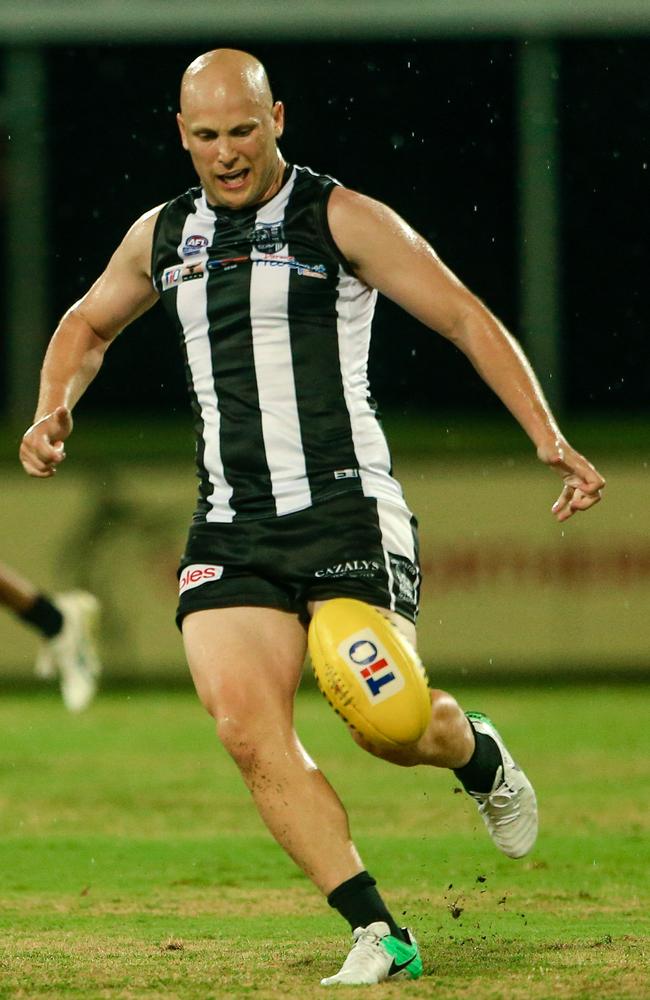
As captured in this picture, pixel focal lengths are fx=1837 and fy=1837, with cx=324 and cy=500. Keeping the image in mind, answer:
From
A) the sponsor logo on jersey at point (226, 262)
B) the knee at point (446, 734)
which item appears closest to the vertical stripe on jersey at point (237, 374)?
the sponsor logo on jersey at point (226, 262)

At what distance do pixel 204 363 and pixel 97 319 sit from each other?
0.41 metres

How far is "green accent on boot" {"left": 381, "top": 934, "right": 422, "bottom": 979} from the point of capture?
4137mm

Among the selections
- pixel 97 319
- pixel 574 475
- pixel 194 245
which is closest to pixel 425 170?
pixel 97 319

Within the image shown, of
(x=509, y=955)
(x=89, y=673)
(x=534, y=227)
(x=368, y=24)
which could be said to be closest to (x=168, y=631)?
(x=89, y=673)

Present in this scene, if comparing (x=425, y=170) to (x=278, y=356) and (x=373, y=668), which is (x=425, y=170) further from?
(x=373, y=668)

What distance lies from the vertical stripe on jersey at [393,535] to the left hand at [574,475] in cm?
44

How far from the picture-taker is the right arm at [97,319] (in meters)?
4.66

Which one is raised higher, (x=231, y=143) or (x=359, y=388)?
(x=231, y=143)

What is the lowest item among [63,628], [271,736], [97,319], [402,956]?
[63,628]

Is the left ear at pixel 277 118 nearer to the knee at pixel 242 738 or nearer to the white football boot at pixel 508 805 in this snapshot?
the knee at pixel 242 738

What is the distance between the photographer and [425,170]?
43.7 ft

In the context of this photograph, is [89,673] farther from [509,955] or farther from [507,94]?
[507,94]

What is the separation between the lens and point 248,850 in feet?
20.6

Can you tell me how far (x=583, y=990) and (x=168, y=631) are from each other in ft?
22.8
